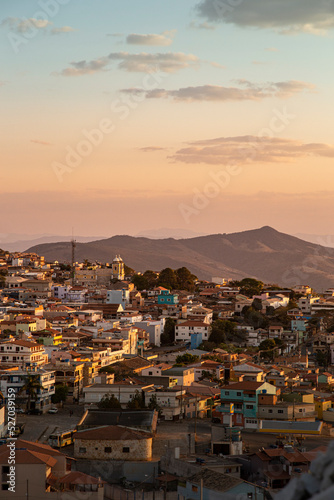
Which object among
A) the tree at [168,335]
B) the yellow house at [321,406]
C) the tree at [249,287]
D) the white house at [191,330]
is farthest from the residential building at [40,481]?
the tree at [249,287]

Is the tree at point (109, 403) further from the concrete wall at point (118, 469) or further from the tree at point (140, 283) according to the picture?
the tree at point (140, 283)

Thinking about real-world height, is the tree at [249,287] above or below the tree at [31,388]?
above

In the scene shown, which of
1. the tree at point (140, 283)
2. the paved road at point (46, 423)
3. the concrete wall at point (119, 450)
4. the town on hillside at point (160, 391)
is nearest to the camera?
A: the town on hillside at point (160, 391)

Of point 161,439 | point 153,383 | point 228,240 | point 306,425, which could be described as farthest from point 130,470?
point 228,240

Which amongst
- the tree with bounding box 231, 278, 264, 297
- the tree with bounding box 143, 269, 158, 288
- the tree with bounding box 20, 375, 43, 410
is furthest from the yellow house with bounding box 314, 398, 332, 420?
the tree with bounding box 143, 269, 158, 288

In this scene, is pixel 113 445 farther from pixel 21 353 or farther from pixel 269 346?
pixel 269 346

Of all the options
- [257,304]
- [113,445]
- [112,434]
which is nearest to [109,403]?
[112,434]

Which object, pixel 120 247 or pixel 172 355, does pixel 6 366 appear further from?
pixel 120 247
